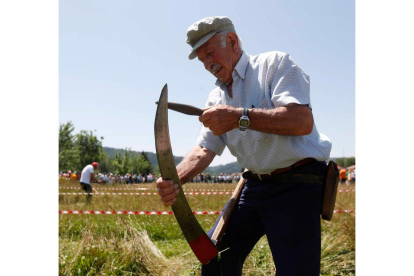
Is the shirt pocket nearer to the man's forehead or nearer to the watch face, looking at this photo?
the watch face

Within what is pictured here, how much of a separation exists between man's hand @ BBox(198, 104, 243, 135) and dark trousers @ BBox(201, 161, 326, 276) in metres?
0.62

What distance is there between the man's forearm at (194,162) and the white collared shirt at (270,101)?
0.25m

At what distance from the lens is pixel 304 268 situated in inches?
76.8

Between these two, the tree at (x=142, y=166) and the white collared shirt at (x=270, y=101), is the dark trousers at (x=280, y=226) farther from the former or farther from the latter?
the tree at (x=142, y=166)

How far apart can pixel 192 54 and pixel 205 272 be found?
1.46 m

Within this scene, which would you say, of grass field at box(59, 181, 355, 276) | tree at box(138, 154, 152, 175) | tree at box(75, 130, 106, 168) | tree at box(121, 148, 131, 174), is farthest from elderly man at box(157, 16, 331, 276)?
tree at box(138, 154, 152, 175)

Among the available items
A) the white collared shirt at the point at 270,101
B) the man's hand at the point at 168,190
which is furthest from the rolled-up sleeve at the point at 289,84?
the man's hand at the point at 168,190

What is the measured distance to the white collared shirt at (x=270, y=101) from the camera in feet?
6.39

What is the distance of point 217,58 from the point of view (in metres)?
2.22

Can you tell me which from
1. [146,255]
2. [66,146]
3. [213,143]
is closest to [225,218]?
[213,143]

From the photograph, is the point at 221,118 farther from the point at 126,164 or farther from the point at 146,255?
the point at 126,164

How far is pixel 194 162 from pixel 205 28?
931mm

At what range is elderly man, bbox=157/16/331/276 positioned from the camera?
186 centimetres

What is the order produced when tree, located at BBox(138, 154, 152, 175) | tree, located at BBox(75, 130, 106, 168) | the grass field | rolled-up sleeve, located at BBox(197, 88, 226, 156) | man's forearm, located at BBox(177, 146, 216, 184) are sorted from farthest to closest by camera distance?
tree, located at BBox(138, 154, 152, 175)
tree, located at BBox(75, 130, 106, 168)
the grass field
rolled-up sleeve, located at BBox(197, 88, 226, 156)
man's forearm, located at BBox(177, 146, 216, 184)
